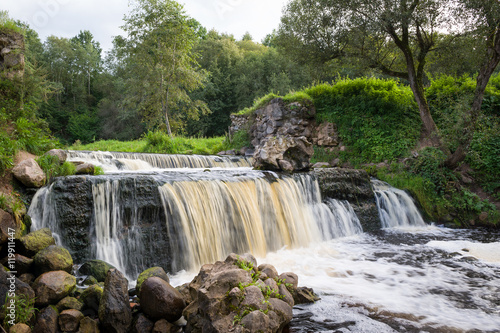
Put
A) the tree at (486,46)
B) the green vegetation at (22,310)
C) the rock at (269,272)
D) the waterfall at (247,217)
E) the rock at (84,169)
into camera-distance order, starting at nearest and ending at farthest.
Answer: the green vegetation at (22,310) → the rock at (269,272) → the waterfall at (247,217) → the rock at (84,169) → the tree at (486,46)

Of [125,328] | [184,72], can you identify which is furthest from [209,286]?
[184,72]

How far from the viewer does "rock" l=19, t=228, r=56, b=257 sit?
394 cm

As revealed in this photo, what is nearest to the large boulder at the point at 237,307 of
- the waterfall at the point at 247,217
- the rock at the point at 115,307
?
the rock at the point at 115,307

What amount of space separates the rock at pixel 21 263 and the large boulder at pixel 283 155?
269 inches

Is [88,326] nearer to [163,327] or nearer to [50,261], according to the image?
[163,327]

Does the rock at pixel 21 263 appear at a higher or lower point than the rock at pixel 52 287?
higher

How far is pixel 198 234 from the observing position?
5.73 meters

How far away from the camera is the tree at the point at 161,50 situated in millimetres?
20438

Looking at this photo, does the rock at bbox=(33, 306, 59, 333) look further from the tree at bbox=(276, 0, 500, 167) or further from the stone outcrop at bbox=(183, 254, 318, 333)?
the tree at bbox=(276, 0, 500, 167)

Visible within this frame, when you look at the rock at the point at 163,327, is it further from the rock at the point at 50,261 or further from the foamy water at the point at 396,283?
the rock at the point at 50,261

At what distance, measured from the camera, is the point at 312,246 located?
7008 millimetres

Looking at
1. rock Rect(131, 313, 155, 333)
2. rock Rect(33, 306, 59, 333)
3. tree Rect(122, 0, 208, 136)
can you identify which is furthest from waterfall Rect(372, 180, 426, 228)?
tree Rect(122, 0, 208, 136)

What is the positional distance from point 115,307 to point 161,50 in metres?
20.3

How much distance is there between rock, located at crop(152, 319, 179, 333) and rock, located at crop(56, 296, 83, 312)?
3.12 ft
